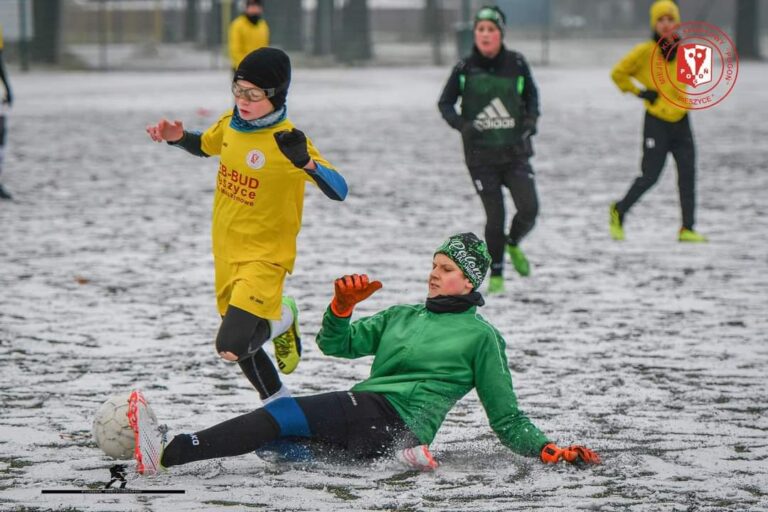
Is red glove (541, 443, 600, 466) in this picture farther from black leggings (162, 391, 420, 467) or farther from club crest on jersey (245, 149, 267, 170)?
club crest on jersey (245, 149, 267, 170)

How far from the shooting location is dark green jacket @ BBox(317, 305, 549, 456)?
5133 millimetres

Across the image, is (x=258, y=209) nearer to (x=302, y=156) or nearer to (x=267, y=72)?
(x=302, y=156)

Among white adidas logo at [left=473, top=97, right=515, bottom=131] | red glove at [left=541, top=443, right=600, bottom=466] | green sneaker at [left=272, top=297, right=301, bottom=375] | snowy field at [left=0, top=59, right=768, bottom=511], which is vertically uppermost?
white adidas logo at [left=473, top=97, right=515, bottom=131]

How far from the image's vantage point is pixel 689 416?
19.5 ft

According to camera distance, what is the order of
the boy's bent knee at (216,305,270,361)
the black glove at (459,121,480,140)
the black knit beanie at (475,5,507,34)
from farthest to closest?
1. the black glove at (459,121,480,140)
2. the black knit beanie at (475,5,507,34)
3. the boy's bent knee at (216,305,270,361)

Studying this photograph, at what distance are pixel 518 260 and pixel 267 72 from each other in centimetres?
469

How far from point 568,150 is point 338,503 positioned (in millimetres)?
14052

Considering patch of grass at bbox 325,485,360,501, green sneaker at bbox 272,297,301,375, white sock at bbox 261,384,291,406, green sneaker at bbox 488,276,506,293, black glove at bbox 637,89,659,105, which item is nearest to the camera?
patch of grass at bbox 325,485,360,501

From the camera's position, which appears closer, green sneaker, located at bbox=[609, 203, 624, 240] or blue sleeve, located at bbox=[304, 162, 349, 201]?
blue sleeve, located at bbox=[304, 162, 349, 201]

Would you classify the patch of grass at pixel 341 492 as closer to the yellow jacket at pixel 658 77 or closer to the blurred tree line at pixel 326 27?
the yellow jacket at pixel 658 77

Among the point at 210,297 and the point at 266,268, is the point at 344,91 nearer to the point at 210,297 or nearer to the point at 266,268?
the point at 210,297

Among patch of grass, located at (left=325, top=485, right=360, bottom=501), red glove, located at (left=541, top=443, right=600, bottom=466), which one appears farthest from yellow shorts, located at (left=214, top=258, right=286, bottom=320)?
red glove, located at (left=541, top=443, right=600, bottom=466)

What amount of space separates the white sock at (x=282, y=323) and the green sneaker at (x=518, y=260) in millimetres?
4311

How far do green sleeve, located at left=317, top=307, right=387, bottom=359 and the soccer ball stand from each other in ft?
2.64
